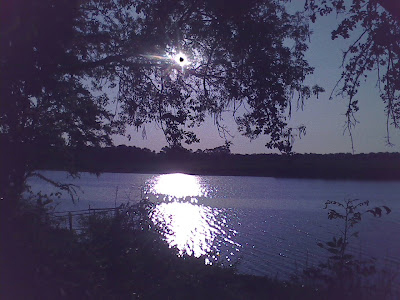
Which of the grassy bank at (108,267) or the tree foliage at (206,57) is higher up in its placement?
the tree foliage at (206,57)

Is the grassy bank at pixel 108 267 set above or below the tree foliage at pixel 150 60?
below

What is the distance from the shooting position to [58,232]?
27.8 ft

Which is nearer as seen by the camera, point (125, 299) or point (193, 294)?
point (125, 299)

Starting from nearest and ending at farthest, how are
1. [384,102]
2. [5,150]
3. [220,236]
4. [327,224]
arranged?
1. [5,150]
2. [384,102]
3. [220,236]
4. [327,224]

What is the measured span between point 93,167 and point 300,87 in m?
11.6

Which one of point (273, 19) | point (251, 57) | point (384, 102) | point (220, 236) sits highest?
point (273, 19)

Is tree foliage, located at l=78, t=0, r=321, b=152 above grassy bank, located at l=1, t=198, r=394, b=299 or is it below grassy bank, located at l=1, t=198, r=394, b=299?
above

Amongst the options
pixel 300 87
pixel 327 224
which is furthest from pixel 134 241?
pixel 327 224

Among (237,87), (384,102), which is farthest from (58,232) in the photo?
(384,102)

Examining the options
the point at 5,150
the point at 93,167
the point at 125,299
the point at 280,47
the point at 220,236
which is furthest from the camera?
the point at 220,236

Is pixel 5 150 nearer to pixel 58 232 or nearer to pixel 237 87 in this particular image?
pixel 58 232

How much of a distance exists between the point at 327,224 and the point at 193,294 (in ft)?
105

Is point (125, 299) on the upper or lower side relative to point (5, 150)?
lower

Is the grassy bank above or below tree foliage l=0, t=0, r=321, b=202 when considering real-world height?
below
